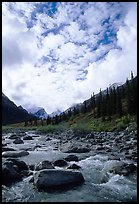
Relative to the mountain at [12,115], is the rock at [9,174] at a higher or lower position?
lower

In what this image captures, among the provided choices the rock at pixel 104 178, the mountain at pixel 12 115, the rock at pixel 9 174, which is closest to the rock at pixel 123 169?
the rock at pixel 104 178

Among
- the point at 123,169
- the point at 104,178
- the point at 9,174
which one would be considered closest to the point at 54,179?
the point at 9,174

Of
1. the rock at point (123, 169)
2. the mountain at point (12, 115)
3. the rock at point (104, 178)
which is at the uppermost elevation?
the mountain at point (12, 115)

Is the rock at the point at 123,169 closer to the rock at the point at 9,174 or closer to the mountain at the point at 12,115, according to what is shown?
the rock at the point at 9,174

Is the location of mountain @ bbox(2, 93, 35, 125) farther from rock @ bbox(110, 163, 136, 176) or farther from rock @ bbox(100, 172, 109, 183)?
rock @ bbox(100, 172, 109, 183)

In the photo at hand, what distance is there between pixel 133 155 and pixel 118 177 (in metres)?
5.34

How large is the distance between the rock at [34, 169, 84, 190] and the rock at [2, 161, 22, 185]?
131 cm

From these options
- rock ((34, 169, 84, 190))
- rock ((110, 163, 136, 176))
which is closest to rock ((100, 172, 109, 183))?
rock ((110, 163, 136, 176))

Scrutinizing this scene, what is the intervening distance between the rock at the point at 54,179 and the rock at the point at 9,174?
131 cm

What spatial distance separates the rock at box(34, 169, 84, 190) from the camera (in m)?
9.13

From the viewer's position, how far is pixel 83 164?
14219 millimetres

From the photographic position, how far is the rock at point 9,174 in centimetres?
1017

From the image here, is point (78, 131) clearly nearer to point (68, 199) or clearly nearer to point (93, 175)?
point (93, 175)

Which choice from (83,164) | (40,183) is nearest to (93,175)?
(83,164)
